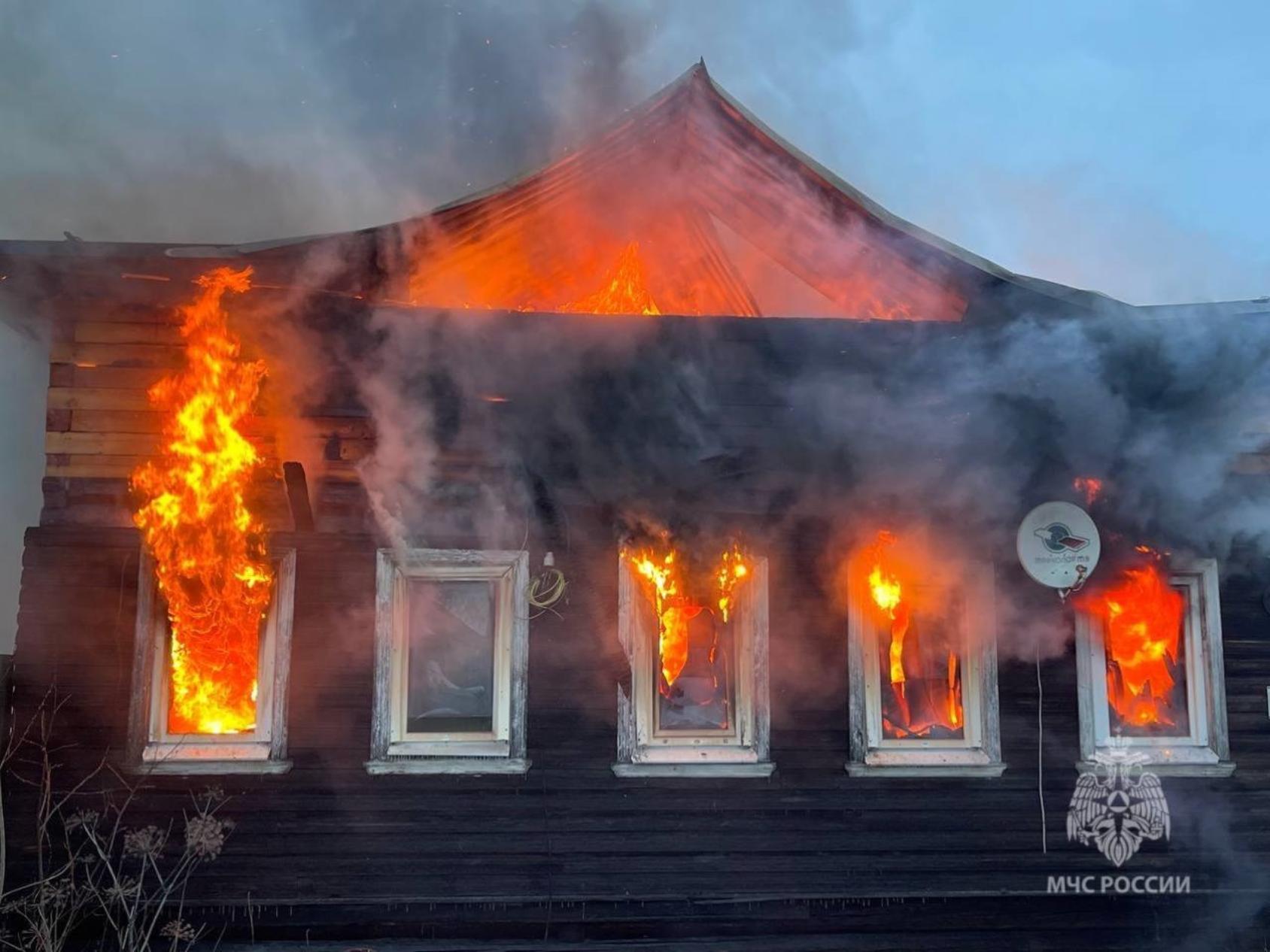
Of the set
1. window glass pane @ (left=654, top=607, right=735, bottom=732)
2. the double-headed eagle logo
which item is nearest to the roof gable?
window glass pane @ (left=654, top=607, right=735, bottom=732)

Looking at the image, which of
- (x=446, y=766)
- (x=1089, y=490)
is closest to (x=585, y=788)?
(x=446, y=766)

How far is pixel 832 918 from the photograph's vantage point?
234 inches

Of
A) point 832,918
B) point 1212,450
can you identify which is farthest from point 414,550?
point 1212,450

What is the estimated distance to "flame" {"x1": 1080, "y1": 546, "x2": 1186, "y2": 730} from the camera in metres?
6.36

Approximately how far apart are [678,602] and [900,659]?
5.74 feet

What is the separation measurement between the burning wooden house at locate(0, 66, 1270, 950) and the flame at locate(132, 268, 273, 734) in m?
0.03

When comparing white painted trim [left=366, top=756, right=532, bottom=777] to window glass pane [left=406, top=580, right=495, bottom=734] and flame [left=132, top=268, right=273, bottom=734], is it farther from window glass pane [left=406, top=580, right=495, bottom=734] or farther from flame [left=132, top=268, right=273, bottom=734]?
flame [left=132, top=268, right=273, bottom=734]

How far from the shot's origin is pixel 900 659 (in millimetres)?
6305

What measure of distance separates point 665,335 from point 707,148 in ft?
7.16

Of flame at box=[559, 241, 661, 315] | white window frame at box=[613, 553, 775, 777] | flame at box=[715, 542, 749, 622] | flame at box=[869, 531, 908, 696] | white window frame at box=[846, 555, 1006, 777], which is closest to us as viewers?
white window frame at box=[613, 553, 775, 777]

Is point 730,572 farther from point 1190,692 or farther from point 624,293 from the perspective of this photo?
point 1190,692

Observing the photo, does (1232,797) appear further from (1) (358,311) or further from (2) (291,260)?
(2) (291,260)

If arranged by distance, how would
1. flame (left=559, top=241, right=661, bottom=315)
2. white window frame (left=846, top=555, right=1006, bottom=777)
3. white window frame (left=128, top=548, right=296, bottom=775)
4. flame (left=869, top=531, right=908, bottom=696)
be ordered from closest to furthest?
white window frame (left=128, top=548, right=296, bottom=775) → white window frame (left=846, top=555, right=1006, bottom=777) → flame (left=869, top=531, right=908, bottom=696) → flame (left=559, top=241, right=661, bottom=315)

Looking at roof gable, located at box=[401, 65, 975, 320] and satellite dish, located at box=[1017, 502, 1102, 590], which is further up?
roof gable, located at box=[401, 65, 975, 320]
